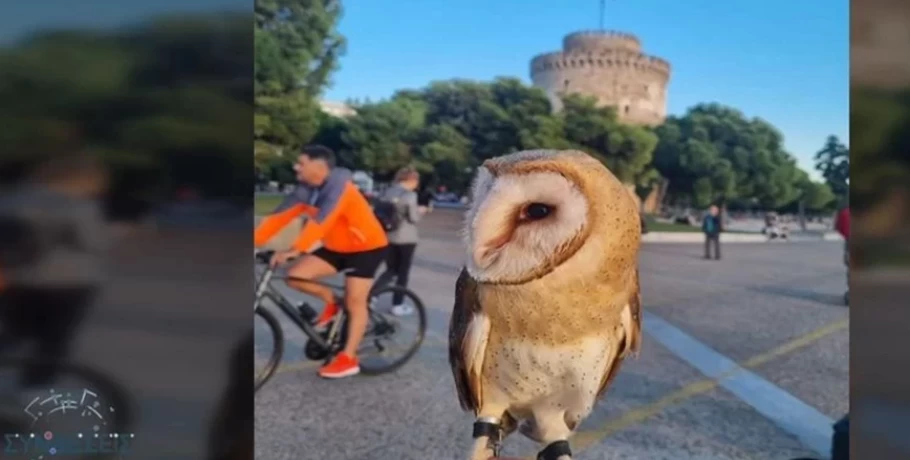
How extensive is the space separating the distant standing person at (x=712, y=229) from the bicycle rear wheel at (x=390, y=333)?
1.93ft

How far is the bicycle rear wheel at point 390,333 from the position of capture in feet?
5.00

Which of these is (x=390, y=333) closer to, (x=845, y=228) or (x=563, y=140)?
(x=563, y=140)

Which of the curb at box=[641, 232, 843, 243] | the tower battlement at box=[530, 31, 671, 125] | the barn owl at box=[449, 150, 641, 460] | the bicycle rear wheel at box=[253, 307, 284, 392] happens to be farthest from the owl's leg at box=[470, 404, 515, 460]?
the tower battlement at box=[530, 31, 671, 125]

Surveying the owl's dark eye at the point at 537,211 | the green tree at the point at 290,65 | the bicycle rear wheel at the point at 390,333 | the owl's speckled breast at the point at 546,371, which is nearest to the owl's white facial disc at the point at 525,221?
the owl's dark eye at the point at 537,211

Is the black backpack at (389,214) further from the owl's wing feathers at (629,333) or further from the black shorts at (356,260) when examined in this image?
the owl's wing feathers at (629,333)

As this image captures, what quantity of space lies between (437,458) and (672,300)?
0.54m

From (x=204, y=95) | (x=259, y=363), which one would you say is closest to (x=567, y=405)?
(x=259, y=363)

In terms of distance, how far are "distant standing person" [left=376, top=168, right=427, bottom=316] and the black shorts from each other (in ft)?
0.07

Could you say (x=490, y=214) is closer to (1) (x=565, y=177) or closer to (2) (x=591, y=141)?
(1) (x=565, y=177)

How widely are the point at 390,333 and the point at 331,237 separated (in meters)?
0.22

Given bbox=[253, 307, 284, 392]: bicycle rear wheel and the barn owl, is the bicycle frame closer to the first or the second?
bbox=[253, 307, 284, 392]: bicycle rear wheel

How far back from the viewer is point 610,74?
4.88 ft

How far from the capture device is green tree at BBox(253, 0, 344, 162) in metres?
1.46

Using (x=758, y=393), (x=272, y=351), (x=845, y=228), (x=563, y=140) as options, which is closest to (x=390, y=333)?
(x=272, y=351)
